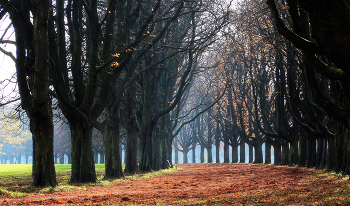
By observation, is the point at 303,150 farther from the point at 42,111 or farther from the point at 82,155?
the point at 42,111

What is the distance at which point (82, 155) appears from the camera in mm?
12758

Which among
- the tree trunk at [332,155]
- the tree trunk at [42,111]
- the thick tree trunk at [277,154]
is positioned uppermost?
the tree trunk at [42,111]

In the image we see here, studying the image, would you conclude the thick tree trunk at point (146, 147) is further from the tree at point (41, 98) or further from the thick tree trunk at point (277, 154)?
the thick tree trunk at point (277, 154)

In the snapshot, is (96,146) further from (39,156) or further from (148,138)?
(39,156)

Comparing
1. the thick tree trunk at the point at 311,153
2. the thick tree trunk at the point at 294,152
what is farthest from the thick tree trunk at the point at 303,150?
the thick tree trunk at the point at 311,153

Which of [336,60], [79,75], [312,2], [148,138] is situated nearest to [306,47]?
[336,60]

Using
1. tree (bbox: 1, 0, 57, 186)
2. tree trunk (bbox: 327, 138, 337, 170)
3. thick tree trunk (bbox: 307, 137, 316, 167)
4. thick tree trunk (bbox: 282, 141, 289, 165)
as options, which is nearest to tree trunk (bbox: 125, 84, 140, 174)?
tree (bbox: 1, 0, 57, 186)

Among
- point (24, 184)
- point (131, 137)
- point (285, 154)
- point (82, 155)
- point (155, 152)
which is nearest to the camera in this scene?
point (82, 155)

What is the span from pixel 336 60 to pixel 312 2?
5.83ft

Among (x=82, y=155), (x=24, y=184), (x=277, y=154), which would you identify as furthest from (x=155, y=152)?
(x=277, y=154)

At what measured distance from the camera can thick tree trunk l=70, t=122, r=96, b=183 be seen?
498 inches

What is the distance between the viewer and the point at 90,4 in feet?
46.0

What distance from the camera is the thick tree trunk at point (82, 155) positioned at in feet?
41.5

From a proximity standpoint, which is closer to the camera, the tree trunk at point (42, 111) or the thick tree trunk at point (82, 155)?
the tree trunk at point (42, 111)
